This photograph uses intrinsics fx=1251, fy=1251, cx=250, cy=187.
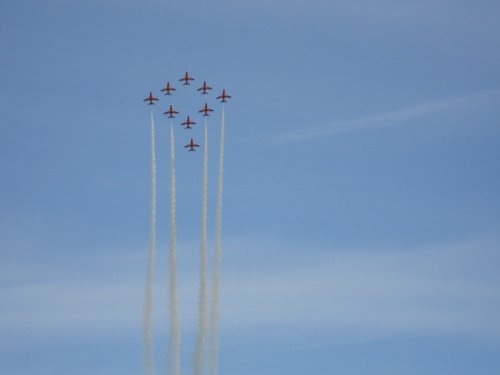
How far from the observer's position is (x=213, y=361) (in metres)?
200
